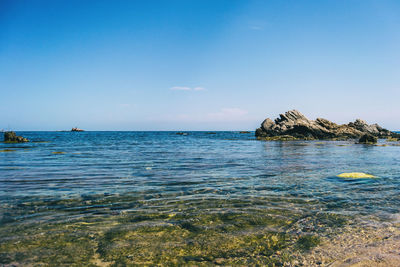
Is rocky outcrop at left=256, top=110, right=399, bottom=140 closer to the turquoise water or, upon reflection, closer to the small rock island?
the small rock island

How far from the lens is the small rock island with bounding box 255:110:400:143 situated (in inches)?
2909

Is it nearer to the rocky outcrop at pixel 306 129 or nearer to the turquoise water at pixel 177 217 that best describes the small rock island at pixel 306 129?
the rocky outcrop at pixel 306 129

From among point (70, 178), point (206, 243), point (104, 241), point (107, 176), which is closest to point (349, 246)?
point (206, 243)

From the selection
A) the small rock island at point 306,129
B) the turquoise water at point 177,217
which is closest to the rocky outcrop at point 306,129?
the small rock island at point 306,129

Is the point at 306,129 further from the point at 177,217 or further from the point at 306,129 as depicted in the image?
the point at 177,217

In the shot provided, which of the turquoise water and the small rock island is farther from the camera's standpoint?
the small rock island

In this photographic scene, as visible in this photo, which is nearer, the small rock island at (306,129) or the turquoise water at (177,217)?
the turquoise water at (177,217)

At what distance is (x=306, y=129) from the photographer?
243 ft

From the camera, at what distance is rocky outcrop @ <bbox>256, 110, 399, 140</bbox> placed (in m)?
74.0

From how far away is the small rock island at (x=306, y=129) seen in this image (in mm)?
73900

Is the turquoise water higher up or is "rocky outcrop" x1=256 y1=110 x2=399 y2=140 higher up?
"rocky outcrop" x1=256 y1=110 x2=399 y2=140

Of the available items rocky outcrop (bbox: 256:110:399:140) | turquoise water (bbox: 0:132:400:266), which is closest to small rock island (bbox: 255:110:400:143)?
rocky outcrop (bbox: 256:110:399:140)

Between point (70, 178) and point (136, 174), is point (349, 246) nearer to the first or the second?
point (136, 174)

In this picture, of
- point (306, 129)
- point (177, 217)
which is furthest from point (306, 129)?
point (177, 217)
